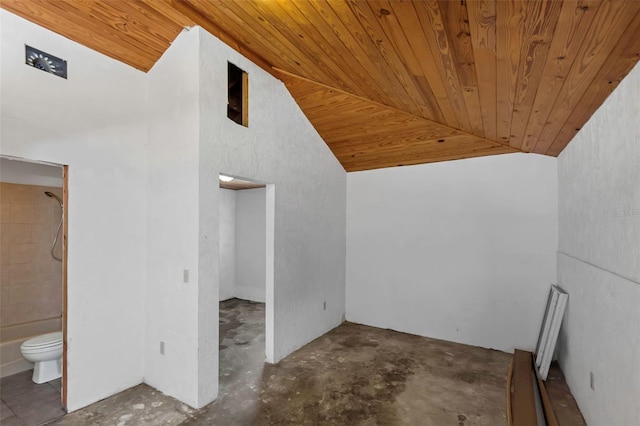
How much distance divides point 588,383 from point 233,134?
3.51 m

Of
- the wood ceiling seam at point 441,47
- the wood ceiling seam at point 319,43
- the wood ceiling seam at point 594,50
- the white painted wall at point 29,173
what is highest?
the wood ceiling seam at point 319,43

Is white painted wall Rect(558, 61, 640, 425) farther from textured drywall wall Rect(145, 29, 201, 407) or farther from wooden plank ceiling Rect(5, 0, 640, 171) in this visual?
textured drywall wall Rect(145, 29, 201, 407)

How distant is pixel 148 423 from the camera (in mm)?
2285

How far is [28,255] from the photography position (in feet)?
11.2

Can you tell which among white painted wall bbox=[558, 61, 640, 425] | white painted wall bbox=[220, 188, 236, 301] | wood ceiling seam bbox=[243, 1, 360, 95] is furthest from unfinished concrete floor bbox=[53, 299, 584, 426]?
wood ceiling seam bbox=[243, 1, 360, 95]

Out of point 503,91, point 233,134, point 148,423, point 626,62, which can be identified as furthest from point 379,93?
point 148,423

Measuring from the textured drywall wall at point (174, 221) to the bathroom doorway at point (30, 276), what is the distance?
35.5 inches

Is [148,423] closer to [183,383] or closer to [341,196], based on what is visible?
[183,383]

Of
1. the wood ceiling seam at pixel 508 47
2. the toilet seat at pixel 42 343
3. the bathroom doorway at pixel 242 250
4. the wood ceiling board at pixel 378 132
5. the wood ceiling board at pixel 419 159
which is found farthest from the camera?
the bathroom doorway at pixel 242 250

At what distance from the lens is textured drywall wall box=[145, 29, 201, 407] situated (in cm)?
250

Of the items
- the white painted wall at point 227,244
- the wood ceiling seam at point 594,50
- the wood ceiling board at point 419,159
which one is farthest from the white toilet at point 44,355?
the wood ceiling seam at point 594,50

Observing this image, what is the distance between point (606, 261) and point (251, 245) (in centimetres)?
523

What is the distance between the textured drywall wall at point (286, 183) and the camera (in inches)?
102

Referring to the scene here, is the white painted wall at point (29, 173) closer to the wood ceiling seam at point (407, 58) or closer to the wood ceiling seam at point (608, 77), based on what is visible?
the wood ceiling seam at point (407, 58)
